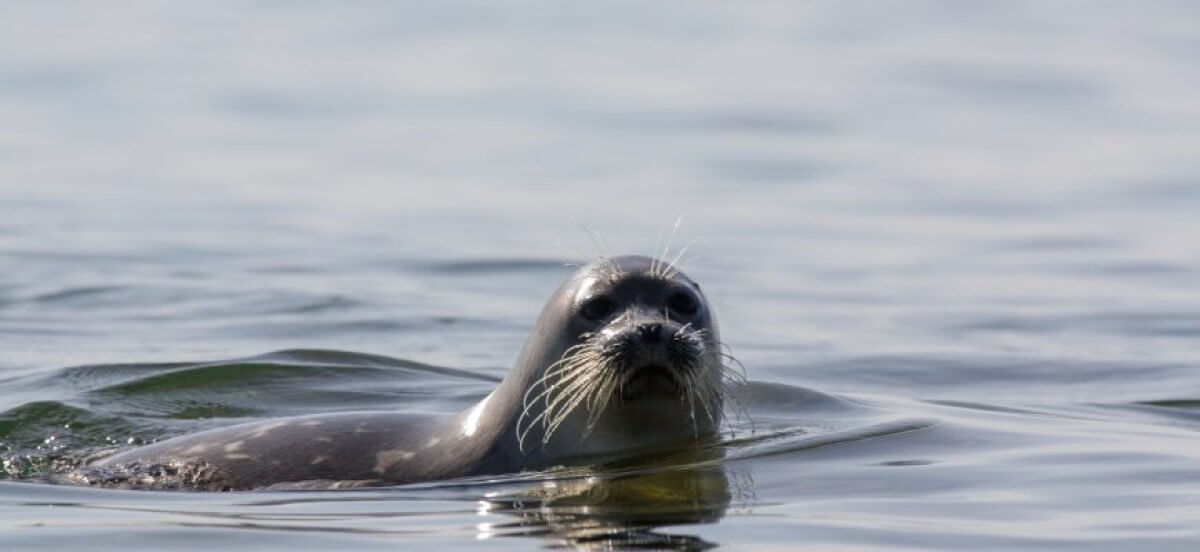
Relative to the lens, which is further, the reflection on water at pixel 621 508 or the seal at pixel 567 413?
the seal at pixel 567 413

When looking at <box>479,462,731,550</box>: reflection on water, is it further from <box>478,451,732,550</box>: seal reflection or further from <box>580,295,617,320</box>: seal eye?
<box>580,295,617,320</box>: seal eye

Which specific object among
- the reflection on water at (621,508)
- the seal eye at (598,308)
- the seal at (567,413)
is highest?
the seal eye at (598,308)

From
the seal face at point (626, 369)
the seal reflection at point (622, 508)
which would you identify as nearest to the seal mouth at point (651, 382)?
the seal face at point (626, 369)

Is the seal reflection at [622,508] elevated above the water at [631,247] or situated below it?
below

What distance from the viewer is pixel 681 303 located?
8352mm

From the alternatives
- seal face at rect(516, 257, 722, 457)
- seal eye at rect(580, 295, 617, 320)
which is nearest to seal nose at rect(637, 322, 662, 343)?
seal face at rect(516, 257, 722, 457)

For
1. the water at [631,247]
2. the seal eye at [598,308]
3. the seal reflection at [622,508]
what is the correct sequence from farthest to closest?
1. the seal eye at [598,308]
2. the water at [631,247]
3. the seal reflection at [622,508]

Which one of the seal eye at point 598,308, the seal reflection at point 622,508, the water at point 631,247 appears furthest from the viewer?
the seal eye at point 598,308

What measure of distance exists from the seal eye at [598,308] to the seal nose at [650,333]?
38 cm

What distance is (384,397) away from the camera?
1131 centimetres

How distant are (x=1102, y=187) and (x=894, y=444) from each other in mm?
10062

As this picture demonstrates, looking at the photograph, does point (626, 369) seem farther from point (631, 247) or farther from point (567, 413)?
point (631, 247)

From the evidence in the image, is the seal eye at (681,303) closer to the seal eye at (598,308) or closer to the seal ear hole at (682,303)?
the seal ear hole at (682,303)

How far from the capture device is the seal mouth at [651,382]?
26.2 ft
